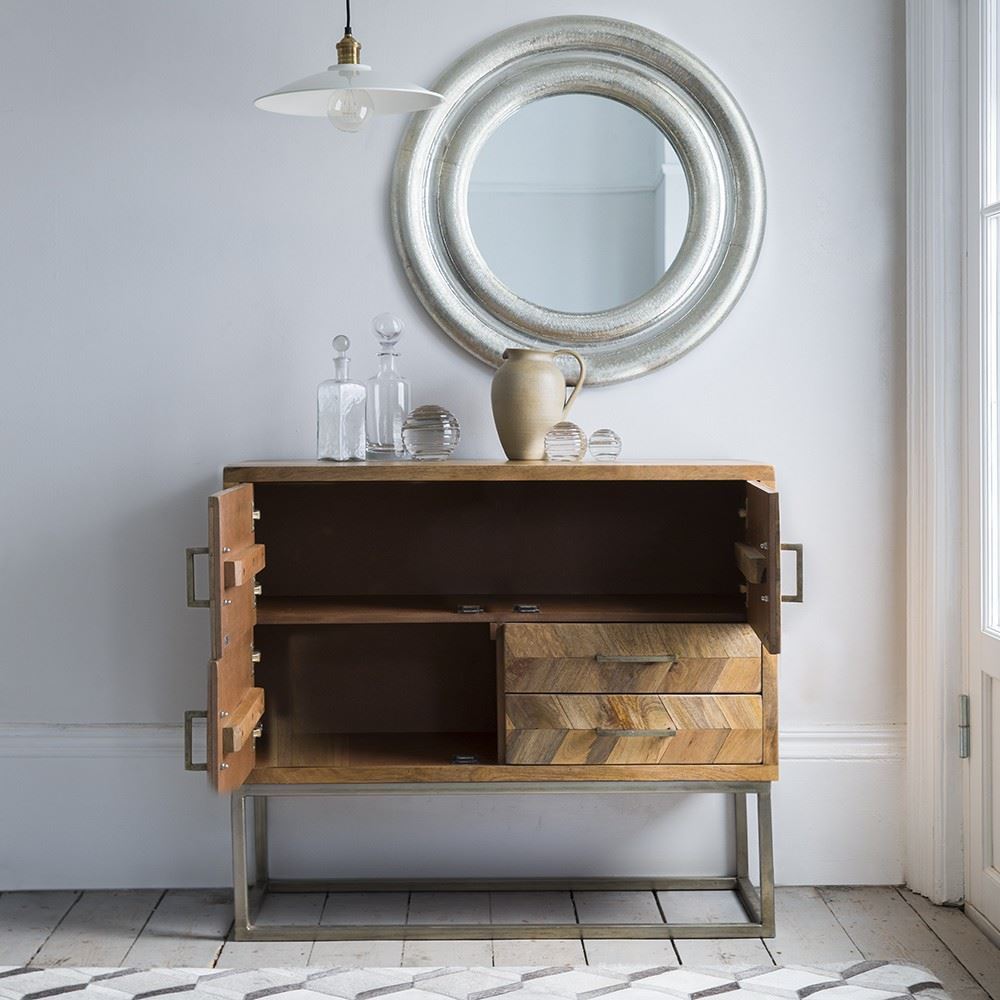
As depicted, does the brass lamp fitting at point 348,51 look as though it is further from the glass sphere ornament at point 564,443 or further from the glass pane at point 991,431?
the glass pane at point 991,431

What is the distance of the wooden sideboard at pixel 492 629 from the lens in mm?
2322

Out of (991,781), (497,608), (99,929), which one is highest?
(497,608)

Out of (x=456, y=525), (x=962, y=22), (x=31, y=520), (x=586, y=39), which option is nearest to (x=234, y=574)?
(x=456, y=525)

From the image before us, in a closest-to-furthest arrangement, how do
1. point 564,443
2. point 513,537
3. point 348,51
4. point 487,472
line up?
1. point 348,51
2. point 487,472
3. point 564,443
4. point 513,537

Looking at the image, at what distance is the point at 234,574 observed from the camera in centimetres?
216

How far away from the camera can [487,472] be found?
91.3 inches

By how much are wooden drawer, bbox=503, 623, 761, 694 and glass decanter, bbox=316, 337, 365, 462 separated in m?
0.53

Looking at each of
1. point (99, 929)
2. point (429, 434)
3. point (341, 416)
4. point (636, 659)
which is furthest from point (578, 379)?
point (99, 929)

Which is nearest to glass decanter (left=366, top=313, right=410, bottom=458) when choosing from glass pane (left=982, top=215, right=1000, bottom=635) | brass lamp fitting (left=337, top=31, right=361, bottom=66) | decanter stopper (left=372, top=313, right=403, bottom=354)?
decanter stopper (left=372, top=313, right=403, bottom=354)

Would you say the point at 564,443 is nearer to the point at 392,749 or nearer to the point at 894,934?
the point at 392,749

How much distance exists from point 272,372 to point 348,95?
710mm

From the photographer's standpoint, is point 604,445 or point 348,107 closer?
point 348,107

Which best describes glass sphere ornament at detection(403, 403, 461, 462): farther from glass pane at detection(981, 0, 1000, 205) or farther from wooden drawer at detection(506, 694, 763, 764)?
glass pane at detection(981, 0, 1000, 205)

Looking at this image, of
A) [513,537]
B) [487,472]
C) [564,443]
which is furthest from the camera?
[513,537]
